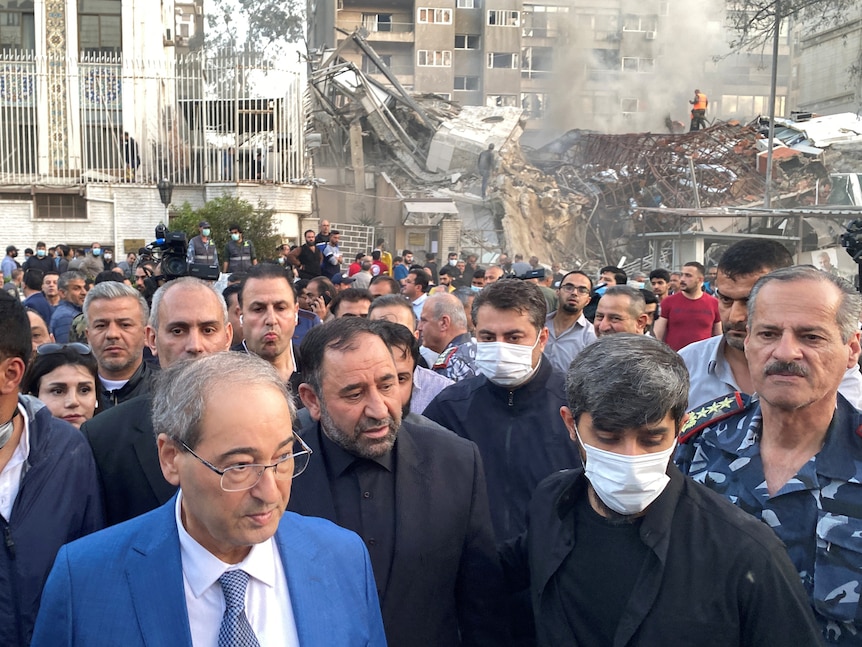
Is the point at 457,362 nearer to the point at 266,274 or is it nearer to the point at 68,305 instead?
the point at 266,274

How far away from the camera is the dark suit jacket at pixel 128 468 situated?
3098 millimetres

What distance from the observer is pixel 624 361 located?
94.7 inches

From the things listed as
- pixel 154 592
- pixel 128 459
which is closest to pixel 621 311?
pixel 128 459

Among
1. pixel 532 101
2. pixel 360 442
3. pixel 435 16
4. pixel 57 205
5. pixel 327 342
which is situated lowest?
pixel 360 442

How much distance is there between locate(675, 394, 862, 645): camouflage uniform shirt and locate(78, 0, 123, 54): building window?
1103 inches

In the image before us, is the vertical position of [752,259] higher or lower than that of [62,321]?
higher

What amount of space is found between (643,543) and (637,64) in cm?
5449

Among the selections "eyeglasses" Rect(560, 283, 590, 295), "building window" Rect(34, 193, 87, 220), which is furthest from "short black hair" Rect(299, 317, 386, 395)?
"building window" Rect(34, 193, 87, 220)

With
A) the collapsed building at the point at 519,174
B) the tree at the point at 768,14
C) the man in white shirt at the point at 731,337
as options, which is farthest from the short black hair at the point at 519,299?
the collapsed building at the point at 519,174

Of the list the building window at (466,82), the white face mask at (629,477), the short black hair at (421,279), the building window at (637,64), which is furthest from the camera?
the building window at (466,82)

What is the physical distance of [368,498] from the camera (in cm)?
289

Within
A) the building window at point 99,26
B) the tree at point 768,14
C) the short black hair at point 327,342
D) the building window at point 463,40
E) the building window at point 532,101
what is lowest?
the short black hair at point 327,342

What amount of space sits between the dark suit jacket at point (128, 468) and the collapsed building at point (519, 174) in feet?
94.9

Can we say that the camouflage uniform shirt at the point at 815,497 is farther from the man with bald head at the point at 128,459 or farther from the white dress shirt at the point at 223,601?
the man with bald head at the point at 128,459
